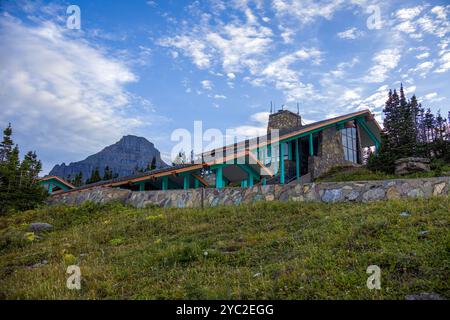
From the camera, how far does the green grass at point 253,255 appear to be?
4.48m

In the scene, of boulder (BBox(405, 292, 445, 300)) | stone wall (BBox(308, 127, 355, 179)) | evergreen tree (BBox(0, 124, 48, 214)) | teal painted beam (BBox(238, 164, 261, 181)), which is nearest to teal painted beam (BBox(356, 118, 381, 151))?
stone wall (BBox(308, 127, 355, 179))

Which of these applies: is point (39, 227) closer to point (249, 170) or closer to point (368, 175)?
point (249, 170)

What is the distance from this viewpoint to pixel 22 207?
18656 mm

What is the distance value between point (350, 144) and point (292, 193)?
69.9ft

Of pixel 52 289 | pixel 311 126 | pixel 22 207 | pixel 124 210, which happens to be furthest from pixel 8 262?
pixel 311 126

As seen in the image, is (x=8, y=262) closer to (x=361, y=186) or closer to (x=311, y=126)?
(x=361, y=186)

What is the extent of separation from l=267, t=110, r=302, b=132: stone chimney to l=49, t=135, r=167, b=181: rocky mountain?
112223 millimetres

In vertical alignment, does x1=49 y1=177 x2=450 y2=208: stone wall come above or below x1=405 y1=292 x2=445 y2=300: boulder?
above

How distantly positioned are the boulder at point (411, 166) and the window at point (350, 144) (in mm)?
7351

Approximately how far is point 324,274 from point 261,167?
15.7 meters

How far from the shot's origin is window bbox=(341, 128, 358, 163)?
97.6ft
